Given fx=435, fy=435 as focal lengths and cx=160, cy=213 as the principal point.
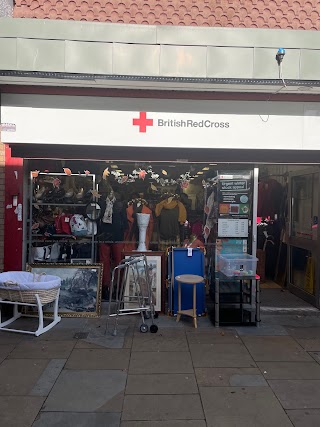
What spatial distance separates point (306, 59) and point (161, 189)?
3103 mm

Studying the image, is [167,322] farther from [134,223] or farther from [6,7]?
[6,7]

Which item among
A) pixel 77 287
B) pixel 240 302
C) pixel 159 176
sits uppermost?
pixel 159 176

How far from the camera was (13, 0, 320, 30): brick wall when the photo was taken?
247 inches

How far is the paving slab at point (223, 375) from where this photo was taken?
435cm

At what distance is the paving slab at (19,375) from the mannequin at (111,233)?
2641mm

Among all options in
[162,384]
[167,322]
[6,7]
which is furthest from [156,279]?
Answer: [6,7]

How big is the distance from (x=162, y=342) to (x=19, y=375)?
5.98 feet

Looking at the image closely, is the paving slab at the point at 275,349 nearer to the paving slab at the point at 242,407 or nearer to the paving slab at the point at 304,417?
the paving slab at the point at 242,407

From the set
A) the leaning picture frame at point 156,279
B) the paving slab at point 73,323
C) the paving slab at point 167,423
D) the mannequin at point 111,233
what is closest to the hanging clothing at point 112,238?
the mannequin at point 111,233

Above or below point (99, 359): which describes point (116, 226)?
above

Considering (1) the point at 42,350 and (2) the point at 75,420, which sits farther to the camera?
(1) the point at 42,350

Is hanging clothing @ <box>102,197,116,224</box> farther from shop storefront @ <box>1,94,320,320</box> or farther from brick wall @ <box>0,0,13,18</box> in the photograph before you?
brick wall @ <box>0,0,13,18</box>

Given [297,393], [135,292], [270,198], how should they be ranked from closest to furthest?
[297,393] < [135,292] < [270,198]

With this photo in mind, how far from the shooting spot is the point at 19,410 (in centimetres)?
377
